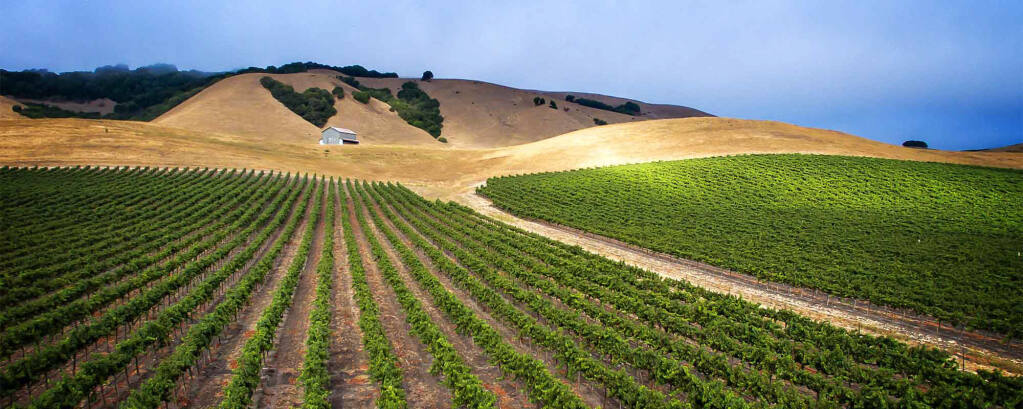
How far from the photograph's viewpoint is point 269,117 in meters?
106

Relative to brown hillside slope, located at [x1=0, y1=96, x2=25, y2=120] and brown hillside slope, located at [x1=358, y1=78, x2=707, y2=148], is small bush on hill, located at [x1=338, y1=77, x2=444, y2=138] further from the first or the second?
brown hillside slope, located at [x1=0, y1=96, x2=25, y2=120]

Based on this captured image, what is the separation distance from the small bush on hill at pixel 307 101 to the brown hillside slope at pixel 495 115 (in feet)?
117

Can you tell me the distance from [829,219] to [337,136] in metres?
86.4

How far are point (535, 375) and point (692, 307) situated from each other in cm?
921

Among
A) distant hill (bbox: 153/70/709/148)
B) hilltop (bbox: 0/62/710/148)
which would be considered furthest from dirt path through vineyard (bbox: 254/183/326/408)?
distant hill (bbox: 153/70/709/148)

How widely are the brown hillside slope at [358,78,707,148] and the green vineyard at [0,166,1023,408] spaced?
10448 cm

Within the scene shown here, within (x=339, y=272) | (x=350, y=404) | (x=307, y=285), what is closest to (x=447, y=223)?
(x=339, y=272)

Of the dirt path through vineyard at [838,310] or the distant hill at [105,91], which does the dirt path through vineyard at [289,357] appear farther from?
the distant hill at [105,91]

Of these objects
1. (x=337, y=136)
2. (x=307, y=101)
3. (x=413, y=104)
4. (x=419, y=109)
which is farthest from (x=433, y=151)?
(x=413, y=104)

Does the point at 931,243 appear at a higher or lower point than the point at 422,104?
lower

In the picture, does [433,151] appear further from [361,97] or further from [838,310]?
[838,310]

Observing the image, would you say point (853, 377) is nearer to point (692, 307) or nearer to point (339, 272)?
point (692, 307)

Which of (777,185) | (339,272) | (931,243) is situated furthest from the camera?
(777,185)

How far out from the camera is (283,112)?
11069 centimetres
